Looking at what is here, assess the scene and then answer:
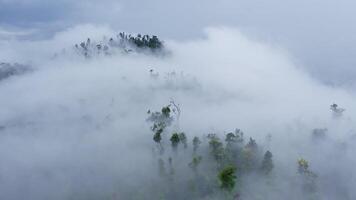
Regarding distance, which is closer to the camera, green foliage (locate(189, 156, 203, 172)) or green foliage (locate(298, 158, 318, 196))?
green foliage (locate(298, 158, 318, 196))

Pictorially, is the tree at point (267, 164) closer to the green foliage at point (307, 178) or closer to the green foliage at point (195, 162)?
the green foliage at point (307, 178)

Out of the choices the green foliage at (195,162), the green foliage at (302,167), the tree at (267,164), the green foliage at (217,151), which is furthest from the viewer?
the green foliage at (217,151)

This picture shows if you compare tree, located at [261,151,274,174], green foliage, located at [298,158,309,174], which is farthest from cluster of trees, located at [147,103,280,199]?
green foliage, located at [298,158,309,174]

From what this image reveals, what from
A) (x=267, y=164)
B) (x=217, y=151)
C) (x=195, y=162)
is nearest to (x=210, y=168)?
(x=217, y=151)

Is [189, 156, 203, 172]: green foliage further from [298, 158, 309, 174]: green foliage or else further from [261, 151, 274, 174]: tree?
[298, 158, 309, 174]: green foliage

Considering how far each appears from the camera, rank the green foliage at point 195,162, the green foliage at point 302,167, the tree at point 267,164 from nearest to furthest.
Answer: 1. the green foliage at point 302,167
2. the tree at point 267,164
3. the green foliage at point 195,162

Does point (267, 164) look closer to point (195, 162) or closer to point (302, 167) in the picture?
point (302, 167)

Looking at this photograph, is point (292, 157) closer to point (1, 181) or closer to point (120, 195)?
point (120, 195)

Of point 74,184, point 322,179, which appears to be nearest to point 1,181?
point 74,184

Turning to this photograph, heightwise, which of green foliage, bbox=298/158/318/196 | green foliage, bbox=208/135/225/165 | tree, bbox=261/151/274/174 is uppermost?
green foliage, bbox=208/135/225/165

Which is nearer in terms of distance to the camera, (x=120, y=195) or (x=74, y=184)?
(x=120, y=195)

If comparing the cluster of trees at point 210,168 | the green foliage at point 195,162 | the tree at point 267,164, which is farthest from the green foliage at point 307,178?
the green foliage at point 195,162
